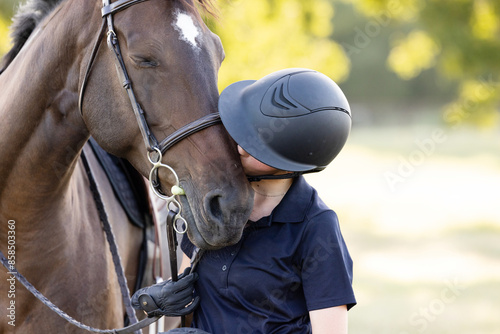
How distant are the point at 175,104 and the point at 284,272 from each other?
0.66 m

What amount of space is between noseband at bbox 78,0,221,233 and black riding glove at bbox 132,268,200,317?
0.19 m

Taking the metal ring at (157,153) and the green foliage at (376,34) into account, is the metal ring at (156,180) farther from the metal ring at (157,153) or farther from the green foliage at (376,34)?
the green foliage at (376,34)

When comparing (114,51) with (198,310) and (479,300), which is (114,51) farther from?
(479,300)

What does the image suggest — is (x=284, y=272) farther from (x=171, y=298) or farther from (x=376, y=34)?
(x=376, y=34)

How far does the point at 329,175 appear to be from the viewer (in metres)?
20.4

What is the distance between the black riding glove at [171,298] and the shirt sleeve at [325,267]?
1.35 ft

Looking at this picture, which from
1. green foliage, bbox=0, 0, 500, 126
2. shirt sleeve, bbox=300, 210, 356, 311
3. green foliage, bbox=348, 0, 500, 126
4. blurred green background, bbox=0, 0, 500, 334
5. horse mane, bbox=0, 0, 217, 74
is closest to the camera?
shirt sleeve, bbox=300, 210, 356, 311

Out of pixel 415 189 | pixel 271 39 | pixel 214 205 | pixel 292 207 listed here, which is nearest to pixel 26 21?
pixel 214 205

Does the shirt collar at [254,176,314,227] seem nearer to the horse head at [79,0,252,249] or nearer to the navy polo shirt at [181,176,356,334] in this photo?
the navy polo shirt at [181,176,356,334]

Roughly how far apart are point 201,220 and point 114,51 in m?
0.66

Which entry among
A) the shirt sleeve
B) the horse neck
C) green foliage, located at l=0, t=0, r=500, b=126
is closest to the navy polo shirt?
the shirt sleeve

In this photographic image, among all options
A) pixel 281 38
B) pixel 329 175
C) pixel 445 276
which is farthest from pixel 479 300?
pixel 329 175

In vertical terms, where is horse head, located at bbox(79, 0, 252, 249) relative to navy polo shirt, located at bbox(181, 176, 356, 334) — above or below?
above

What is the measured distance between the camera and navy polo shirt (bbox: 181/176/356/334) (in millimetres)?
1907
